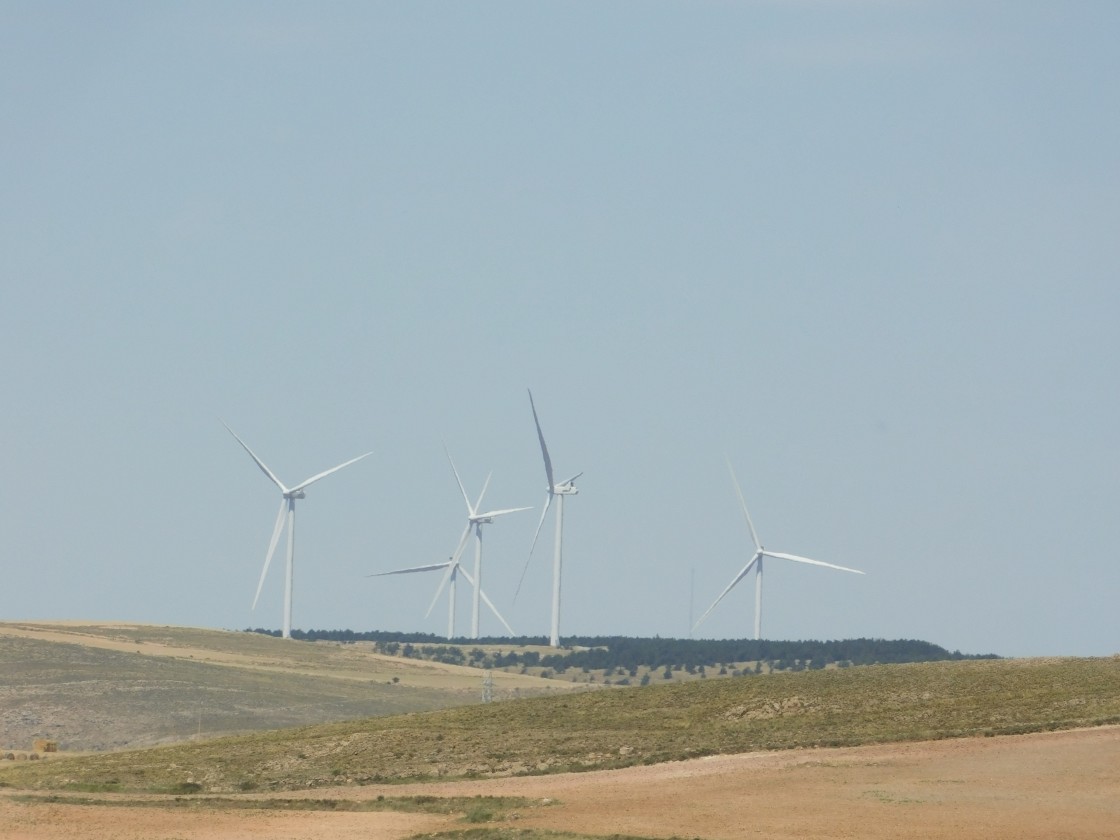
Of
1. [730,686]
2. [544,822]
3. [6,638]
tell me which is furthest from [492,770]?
[6,638]

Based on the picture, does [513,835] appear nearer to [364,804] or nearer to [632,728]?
Result: [364,804]

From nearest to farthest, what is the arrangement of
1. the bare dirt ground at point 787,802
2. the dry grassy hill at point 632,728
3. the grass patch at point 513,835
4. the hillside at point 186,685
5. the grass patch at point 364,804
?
the grass patch at point 513,835, the bare dirt ground at point 787,802, the grass patch at point 364,804, the dry grassy hill at point 632,728, the hillside at point 186,685

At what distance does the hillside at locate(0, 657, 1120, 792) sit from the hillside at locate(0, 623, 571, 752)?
2339cm

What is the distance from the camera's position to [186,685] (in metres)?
106

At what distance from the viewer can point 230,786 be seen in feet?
184

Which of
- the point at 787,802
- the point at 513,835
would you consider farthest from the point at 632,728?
the point at 513,835

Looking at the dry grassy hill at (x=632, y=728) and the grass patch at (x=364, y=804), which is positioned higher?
the dry grassy hill at (x=632, y=728)

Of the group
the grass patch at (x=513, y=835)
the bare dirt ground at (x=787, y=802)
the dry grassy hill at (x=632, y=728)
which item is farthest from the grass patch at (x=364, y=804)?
the dry grassy hill at (x=632, y=728)

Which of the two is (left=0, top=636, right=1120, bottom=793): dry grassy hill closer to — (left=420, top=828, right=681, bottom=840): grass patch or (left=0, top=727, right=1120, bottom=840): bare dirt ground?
(left=0, top=727, right=1120, bottom=840): bare dirt ground

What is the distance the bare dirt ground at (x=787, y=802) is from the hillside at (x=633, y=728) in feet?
8.52

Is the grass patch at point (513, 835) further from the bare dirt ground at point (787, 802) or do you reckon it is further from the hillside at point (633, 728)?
the hillside at point (633, 728)

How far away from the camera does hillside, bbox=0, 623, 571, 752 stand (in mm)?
92438

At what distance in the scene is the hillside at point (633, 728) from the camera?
57.5m

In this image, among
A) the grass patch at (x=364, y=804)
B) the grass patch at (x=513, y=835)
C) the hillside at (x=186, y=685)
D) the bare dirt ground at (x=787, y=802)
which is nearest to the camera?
the grass patch at (x=513, y=835)
